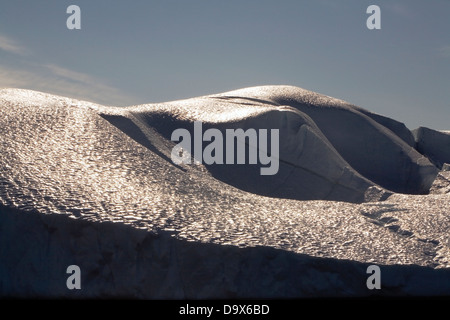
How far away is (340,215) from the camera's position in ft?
9.97

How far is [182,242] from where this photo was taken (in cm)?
251

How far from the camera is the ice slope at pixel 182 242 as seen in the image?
252 cm

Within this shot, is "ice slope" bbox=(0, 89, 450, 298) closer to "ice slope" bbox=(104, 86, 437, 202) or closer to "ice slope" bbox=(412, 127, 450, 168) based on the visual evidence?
"ice slope" bbox=(104, 86, 437, 202)

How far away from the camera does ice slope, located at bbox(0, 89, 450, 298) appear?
252 centimetres

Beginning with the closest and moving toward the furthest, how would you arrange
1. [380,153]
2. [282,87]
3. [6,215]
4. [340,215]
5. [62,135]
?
1. [6,215]
2. [340,215]
3. [62,135]
4. [380,153]
5. [282,87]

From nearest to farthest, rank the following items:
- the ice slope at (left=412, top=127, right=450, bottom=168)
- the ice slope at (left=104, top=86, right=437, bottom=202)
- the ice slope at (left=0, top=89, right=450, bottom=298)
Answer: the ice slope at (left=0, top=89, right=450, bottom=298) < the ice slope at (left=104, top=86, right=437, bottom=202) < the ice slope at (left=412, top=127, right=450, bottom=168)

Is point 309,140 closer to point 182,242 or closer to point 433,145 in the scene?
point 182,242


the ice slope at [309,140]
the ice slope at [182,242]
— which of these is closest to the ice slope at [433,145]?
the ice slope at [309,140]

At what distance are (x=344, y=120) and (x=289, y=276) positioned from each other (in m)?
4.02

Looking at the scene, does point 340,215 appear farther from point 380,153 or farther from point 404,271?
point 380,153

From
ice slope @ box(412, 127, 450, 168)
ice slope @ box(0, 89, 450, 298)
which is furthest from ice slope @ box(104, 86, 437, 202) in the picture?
ice slope @ box(0, 89, 450, 298)

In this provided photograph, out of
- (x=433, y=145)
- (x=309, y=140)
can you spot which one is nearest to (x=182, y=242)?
(x=309, y=140)

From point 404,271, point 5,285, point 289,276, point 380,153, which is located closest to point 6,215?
point 5,285
